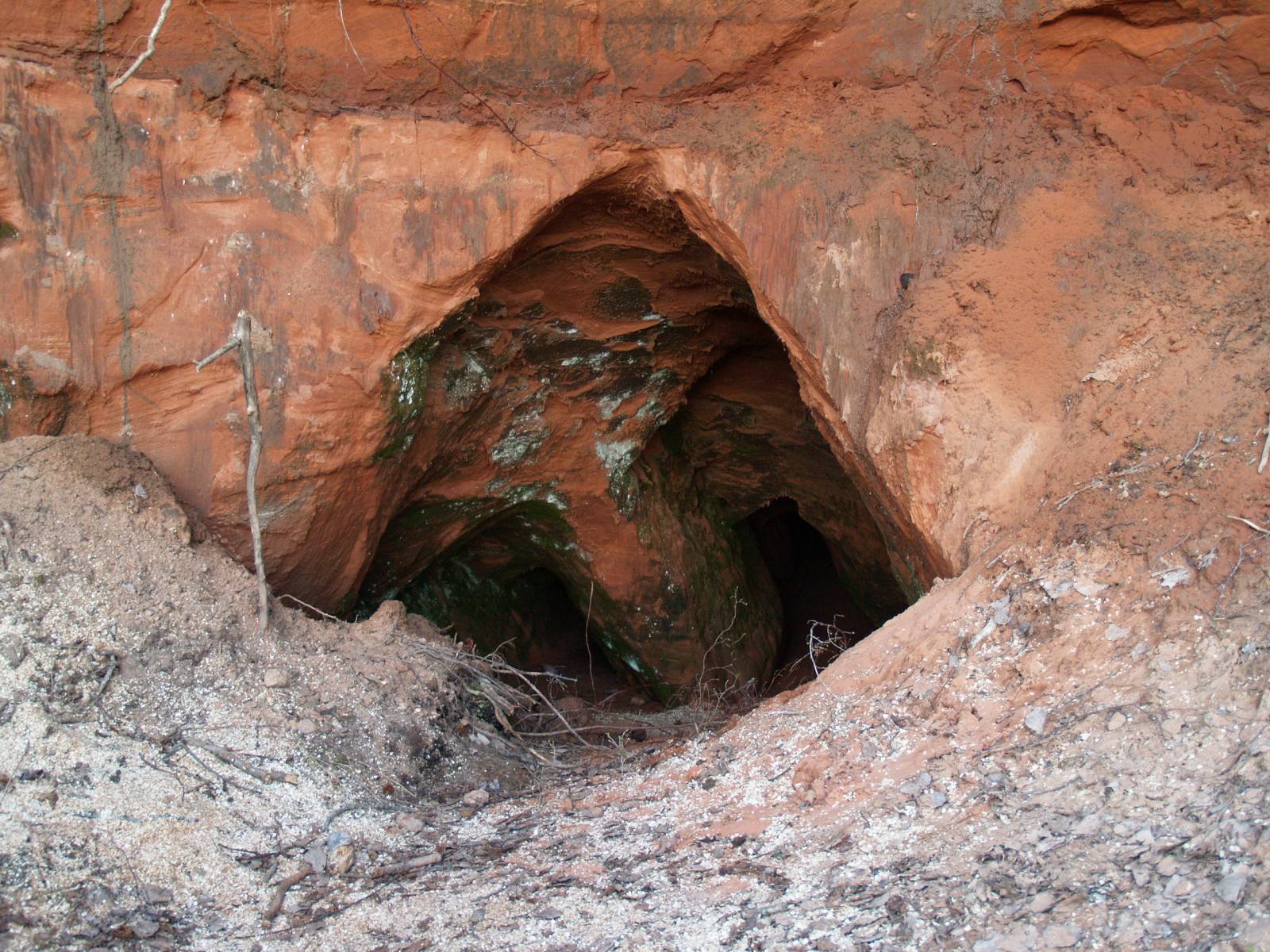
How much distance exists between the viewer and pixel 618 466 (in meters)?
6.50

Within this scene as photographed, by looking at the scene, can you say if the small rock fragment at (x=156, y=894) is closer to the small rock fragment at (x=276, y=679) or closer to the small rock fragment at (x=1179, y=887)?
the small rock fragment at (x=276, y=679)

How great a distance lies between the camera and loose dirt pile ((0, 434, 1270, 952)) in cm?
236

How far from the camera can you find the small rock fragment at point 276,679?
12.6 feet

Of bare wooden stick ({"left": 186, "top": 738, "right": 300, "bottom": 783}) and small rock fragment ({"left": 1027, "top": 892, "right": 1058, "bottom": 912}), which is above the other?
small rock fragment ({"left": 1027, "top": 892, "right": 1058, "bottom": 912})

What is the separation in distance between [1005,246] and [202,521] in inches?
138

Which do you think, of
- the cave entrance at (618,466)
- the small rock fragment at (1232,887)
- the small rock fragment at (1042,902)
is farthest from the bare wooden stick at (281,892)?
the small rock fragment at (1232,887)

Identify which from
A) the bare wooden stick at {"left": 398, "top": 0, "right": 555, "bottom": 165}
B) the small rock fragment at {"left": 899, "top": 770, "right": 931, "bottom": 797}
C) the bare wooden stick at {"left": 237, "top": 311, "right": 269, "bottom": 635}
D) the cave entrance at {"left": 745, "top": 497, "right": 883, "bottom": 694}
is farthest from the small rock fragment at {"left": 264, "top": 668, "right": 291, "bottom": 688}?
the cave entrance at {"left": 745, "top": 497, "right": 883, "bottom": 694}

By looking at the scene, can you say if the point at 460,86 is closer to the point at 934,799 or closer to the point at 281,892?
the point at 281,892

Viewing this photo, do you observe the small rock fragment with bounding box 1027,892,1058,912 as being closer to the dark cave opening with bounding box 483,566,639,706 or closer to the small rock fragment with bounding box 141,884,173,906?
the small rock fragment with bounding box 141,884,173,906

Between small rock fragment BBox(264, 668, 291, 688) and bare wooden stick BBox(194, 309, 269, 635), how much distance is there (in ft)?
0.71

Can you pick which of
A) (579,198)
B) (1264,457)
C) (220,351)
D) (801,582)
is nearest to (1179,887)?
(1264,457)

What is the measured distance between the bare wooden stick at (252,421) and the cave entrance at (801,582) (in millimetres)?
4867

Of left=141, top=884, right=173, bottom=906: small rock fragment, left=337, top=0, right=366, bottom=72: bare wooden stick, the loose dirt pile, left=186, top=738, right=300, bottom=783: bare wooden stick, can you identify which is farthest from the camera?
left=337, top=0, right=366, bottom=72: bare wooden stick

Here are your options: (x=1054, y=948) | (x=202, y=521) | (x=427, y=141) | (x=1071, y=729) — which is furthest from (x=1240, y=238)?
(x=202, y=521)
